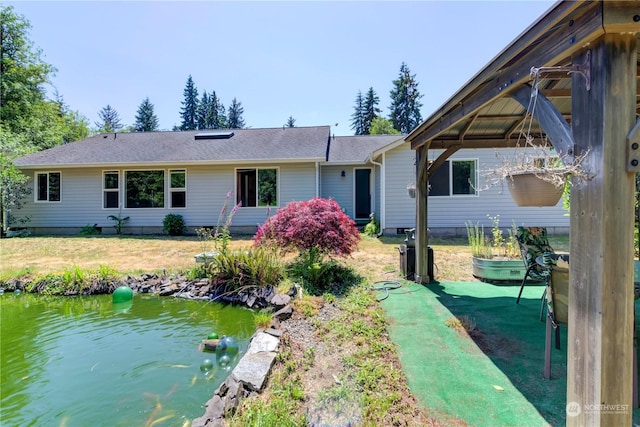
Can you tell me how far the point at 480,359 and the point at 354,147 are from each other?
11.5m

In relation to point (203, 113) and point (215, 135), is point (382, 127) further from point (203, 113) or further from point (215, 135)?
point (203, 113)

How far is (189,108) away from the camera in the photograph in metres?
44.7

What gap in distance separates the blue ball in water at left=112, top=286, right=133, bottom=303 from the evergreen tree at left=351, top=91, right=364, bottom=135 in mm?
34160

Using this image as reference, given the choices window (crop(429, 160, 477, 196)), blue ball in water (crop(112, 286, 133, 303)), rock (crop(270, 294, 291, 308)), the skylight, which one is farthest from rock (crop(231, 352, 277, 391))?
the skylight

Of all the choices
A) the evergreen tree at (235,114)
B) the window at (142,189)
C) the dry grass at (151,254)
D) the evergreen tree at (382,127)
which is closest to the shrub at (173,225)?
the dry grass at (151,254)

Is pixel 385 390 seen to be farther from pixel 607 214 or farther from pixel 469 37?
pixel 469 37

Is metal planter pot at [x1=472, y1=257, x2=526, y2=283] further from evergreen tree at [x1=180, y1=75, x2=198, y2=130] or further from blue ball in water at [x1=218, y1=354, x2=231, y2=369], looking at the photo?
evergreen tree at [x1=180, y1=75, x2=198, y2=130]

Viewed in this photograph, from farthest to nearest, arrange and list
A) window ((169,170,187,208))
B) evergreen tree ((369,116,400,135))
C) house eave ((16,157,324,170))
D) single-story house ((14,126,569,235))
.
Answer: evergreen tree ((369,116,400,135)), window ((169,170,187,208)), house eave ((16,157,324,170)), single-story house ((14,126,569,235))

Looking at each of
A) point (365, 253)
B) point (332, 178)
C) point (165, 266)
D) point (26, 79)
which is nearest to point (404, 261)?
point (365, 253)

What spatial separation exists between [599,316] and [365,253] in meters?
6.34

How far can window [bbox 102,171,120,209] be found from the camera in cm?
1185

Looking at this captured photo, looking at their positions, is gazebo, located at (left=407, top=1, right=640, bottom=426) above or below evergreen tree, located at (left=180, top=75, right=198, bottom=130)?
below

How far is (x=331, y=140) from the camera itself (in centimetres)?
1511

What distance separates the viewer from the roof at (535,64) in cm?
149
